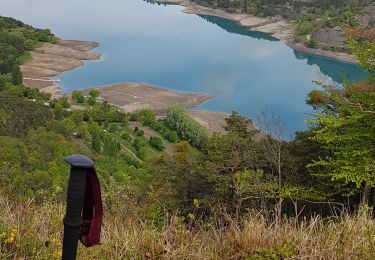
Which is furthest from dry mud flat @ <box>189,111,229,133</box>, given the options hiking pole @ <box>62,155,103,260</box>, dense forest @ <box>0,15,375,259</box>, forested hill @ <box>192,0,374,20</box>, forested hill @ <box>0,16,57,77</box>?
forested hill @ <box>192,0,374,20</box>

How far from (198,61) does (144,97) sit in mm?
9826

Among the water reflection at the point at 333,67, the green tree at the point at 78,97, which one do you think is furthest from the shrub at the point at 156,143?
the water reflection at the point at 333,67

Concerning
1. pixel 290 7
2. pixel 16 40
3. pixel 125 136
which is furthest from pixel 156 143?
pixel 290 7

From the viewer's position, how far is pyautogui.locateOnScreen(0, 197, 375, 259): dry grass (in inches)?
112

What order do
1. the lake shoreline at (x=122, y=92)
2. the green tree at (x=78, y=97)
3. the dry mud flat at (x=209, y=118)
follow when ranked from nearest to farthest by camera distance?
the dry mud flat at (x=209, y=118)
the lake shoreline at (x=122, y=92)
the green tree at (x=78, y=97)

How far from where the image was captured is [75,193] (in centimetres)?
186

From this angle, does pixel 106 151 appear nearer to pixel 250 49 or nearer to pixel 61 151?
pixel 61 151

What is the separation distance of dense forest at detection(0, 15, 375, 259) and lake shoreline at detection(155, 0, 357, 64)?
30770 millimetres

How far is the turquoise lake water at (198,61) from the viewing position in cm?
4072

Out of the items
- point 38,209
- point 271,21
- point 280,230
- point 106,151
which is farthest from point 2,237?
point 271,21

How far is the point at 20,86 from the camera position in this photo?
146 feet

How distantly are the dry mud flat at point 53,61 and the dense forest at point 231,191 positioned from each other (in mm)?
14188

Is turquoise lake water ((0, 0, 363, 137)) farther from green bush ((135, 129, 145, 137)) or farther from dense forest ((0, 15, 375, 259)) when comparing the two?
dense forest ((0, 15, 375, 259))

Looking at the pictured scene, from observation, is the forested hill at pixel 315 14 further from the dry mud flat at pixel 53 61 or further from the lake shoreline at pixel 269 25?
the dry mud flat at pixel 53 61
